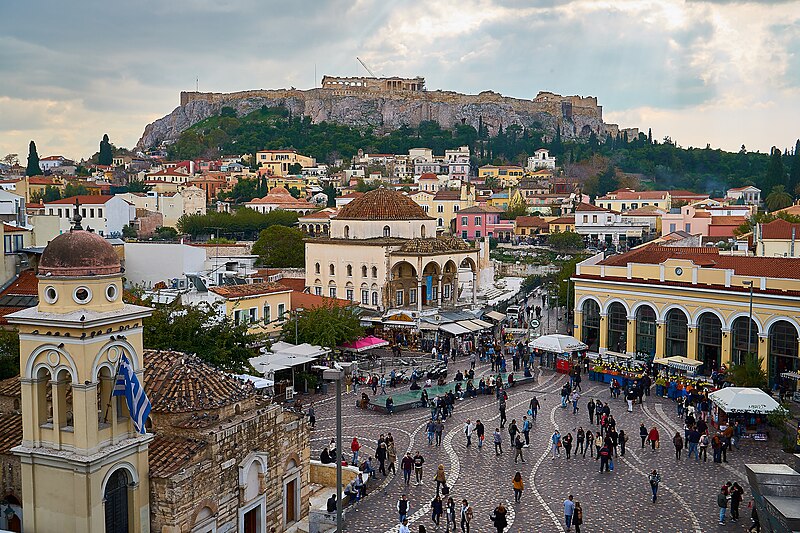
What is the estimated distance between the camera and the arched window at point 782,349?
2873 centimetres

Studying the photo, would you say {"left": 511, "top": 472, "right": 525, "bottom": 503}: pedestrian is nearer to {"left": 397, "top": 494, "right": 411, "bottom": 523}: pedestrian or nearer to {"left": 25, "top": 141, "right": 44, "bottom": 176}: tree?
{"left": 397, "top": 494, "right": 411, "bottom": 523}: pedestrian

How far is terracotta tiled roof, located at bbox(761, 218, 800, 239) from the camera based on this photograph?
40.2 metres

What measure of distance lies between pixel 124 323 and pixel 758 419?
17528 mm

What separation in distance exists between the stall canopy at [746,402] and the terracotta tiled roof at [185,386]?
13.4 metres

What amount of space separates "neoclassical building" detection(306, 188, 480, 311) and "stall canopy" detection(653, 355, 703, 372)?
14588mm

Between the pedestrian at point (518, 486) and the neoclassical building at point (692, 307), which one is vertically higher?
the neoclassical building at point (692, 307)

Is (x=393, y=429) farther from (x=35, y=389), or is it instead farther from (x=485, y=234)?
(x=485, y=234)

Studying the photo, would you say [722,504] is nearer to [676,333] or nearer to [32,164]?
[676,333]

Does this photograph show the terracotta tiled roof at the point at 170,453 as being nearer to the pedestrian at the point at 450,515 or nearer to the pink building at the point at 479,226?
the pedestrian at the point at 450,515

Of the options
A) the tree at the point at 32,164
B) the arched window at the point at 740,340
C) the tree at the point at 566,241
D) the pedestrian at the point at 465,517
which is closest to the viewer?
the pedestrian at the point at 465,517

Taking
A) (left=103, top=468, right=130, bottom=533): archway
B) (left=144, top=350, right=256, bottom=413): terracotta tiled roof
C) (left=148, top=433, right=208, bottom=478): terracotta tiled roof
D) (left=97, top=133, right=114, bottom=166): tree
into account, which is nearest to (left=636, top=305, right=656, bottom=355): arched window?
(left=144, top=350, right=256, bottom=413): terracotta tiled roof

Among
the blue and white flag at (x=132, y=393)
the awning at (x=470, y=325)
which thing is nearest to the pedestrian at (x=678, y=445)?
the blue and white flag at (x=132, y=393)

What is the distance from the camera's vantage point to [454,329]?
36938mm

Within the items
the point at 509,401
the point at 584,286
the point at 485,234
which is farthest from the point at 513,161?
the point at 509,401
